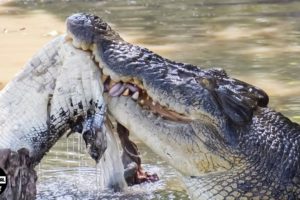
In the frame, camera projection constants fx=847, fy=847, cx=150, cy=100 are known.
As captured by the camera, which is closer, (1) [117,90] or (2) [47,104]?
(1) [117,90]

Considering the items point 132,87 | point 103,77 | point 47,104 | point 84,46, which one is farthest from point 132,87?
point 47,104

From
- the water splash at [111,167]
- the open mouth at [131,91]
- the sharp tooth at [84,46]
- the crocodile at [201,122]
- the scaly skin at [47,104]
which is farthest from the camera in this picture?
the water splash at [111,167]

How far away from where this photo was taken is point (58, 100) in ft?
13.0

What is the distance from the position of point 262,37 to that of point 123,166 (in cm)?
527

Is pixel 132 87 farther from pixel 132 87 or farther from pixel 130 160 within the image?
pixel 130 160

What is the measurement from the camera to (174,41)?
9195 millimetres

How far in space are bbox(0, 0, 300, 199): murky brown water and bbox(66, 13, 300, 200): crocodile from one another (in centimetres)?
98

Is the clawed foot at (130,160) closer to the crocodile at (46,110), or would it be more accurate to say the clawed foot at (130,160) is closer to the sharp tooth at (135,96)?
the crocodile at (46,110)

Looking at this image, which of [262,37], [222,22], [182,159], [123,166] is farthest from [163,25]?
[182,159]

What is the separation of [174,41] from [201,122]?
224 inches

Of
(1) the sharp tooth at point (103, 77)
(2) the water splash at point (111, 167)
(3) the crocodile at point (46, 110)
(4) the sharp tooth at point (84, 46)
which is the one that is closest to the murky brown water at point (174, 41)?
(2) the water splash at point (111, 167)

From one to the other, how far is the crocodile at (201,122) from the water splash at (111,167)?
0.35m

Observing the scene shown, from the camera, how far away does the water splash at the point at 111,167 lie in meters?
4.15

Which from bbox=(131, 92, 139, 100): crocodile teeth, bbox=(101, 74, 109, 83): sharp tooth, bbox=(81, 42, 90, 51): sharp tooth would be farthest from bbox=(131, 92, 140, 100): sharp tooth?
bbox=(81, 42, 90, 51): sharp tooth
